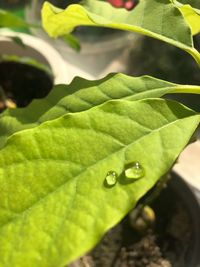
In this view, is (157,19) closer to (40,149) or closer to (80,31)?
(40,149)

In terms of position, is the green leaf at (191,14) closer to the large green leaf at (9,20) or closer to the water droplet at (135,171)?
the water droplet at (135,171)

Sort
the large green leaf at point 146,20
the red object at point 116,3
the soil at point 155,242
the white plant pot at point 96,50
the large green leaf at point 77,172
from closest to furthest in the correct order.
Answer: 1. the large green leaf at point 77,172
2. the large green leaf at point 146,20
3. the soil at point 155,242
4. the red object at point 116,3
5. the white plant pot at point 96,50

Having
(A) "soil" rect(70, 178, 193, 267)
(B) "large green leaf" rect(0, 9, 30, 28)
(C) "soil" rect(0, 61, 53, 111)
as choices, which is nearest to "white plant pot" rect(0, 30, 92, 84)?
(C) "soil" rect(0, 61, 53, 111)

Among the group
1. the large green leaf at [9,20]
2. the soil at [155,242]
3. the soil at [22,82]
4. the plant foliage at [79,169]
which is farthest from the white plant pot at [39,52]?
the plant foliage at [79,169]

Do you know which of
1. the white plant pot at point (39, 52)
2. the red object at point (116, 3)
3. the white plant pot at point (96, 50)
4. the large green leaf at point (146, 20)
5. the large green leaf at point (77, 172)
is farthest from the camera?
the white plant pot at point (96, 50)

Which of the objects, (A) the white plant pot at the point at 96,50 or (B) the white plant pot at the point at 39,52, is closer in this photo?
(B) the white plant pot at the point at 39,52

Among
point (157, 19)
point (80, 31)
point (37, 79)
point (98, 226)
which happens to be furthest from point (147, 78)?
point (80, 31)

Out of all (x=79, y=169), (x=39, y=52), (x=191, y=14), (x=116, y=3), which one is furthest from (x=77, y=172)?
(x=116, y=3)

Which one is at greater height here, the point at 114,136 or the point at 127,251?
the point at 114,136
